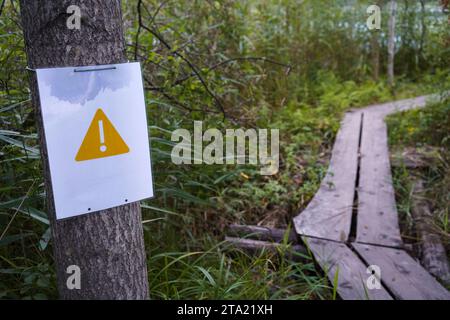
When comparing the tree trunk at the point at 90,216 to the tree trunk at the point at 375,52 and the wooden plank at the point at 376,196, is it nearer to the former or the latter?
the wooden plank at the point at 376,196

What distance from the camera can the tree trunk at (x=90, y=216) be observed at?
1.20 m

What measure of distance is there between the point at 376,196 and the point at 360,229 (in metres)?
0.54

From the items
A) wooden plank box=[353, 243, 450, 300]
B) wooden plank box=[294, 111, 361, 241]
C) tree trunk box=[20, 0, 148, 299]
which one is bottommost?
wooden plank box=[353, 243, 450, 300]

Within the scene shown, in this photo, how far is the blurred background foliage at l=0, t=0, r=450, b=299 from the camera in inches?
76.6

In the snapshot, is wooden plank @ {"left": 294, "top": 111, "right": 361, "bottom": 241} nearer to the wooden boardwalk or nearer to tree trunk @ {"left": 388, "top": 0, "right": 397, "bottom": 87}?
the wooden boardwalk

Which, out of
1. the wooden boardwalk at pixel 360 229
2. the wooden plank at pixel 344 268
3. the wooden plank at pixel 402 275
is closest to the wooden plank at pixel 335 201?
the wooden boardwalk at pixel 360 229

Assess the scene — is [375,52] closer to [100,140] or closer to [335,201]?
[335,201]

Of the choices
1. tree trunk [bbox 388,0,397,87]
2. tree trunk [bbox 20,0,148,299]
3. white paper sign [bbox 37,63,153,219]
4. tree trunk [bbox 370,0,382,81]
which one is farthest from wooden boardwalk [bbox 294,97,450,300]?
tree trunk [bbox 370,0,382,81]

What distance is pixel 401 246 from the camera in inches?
98.9

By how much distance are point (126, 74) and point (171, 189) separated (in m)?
0.93

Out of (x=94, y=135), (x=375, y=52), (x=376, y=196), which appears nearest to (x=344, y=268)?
(x=376, y=196)

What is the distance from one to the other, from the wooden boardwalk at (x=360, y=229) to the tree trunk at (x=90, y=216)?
1163 mm

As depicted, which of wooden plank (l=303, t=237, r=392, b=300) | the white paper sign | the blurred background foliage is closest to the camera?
the white paper sign

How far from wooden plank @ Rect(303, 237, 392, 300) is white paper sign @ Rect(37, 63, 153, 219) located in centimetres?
128
